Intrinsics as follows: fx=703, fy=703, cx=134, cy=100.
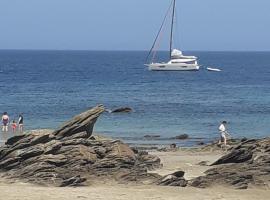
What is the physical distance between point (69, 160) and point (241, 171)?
6712 mm

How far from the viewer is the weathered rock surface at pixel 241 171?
25672 millimetres

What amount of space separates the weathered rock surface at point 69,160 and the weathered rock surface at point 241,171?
7.24 ft

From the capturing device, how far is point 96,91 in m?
104

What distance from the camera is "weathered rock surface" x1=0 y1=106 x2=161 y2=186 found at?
26578 mm

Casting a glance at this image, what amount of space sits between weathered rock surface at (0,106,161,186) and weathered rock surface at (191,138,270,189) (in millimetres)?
2206

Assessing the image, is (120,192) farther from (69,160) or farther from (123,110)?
(123,110)

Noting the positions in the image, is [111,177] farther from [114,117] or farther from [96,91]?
[96,91]

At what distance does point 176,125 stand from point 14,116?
1583cm

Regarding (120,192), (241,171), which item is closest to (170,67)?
(241,171)

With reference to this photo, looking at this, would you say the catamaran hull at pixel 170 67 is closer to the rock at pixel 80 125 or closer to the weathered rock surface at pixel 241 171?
the rock at pixel 80 125

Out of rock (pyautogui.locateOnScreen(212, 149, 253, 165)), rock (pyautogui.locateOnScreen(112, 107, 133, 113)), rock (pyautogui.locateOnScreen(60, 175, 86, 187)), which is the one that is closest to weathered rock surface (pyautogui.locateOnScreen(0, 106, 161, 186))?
rock (pyautogui.locateOnScreen(60, 175, 86, 187))

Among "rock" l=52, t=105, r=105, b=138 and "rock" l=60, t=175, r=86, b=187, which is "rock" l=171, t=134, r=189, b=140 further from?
"rock" l=60, t=175, r=86, b=187

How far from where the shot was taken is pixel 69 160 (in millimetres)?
27719

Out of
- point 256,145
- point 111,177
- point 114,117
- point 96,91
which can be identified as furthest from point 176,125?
point 96,91
